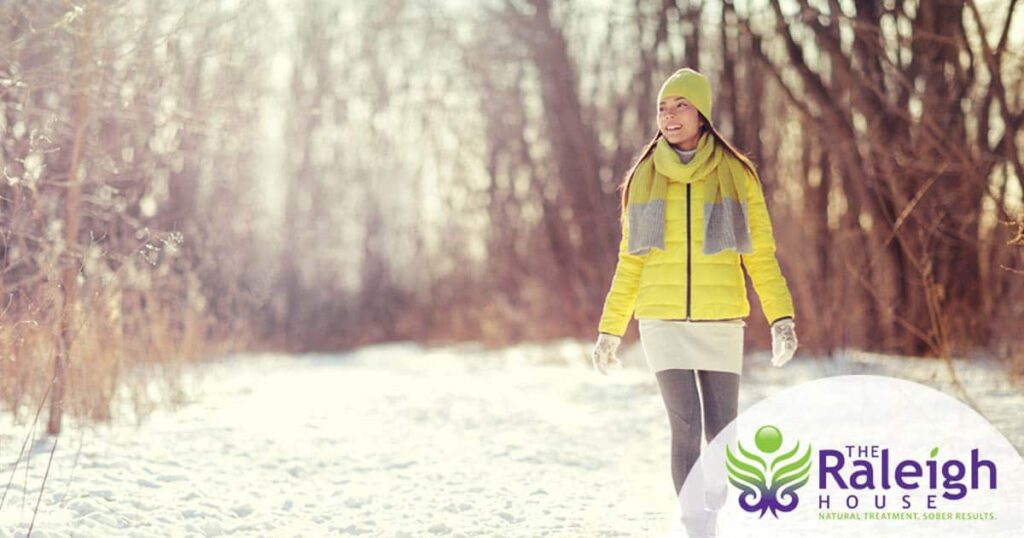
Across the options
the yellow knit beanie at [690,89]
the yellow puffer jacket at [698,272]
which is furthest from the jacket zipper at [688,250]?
the yellow knit beanie at [690,89]

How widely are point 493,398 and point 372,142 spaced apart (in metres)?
13.8

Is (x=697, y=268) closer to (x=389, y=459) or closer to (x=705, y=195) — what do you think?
(x=705, y=195)

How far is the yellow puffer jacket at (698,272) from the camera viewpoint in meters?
4.08

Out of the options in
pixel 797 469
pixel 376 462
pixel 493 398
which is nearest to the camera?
pixel 797 469

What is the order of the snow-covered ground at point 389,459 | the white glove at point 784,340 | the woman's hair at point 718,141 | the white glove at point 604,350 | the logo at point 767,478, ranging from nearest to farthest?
the white glove at point 784,340
the woman's hair at point 718,141
the white glove at point 604,350
the logo at point 767,478
the snow-covered ground at point 389,459

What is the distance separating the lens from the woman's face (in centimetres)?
413

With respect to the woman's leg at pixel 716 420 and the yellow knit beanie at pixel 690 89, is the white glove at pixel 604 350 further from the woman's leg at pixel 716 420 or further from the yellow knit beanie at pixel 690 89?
the yellow knit beanie at pixel 690 89

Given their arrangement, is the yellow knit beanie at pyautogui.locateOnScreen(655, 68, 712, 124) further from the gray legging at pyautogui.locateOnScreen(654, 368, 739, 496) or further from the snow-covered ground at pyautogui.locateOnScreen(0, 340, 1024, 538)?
the snow-covered ground at pyautogui.locateOnScreen(0, 340, 1024, 538)

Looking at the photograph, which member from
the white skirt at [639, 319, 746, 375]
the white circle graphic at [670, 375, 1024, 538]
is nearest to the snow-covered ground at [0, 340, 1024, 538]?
the white circle graphic at [670, 375, 1024, 538]

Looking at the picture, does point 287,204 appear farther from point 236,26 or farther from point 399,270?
point 236,26

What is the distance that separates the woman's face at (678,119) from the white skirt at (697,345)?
2.24 ft

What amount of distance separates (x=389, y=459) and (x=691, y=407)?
10.9ft

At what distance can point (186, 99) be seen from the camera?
9.70 meters

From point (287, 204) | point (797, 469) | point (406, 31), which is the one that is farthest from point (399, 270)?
point (797, 469)
